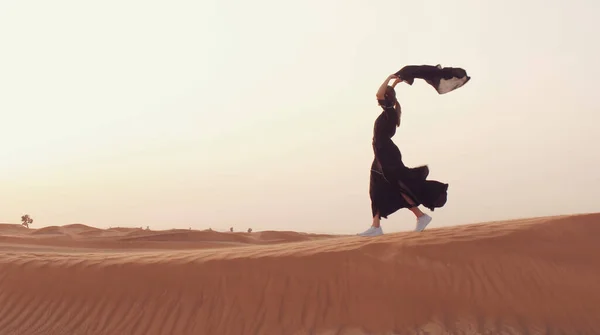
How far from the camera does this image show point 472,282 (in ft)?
17.2

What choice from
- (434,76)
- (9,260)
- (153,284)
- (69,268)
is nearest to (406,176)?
(434,76)

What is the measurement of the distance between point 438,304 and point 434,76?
10.6 feet

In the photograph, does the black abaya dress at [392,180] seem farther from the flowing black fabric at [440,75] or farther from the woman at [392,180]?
the flowing black fabric at [440,75]

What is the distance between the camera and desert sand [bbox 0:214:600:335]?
4.84m

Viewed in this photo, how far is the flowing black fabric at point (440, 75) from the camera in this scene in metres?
6.98

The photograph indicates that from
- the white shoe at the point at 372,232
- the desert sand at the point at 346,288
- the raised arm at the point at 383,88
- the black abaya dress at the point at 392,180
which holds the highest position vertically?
the raised arm at the point at 383,88

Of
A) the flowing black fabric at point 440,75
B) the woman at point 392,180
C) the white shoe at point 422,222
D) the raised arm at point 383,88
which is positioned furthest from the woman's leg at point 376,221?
the flowing black fabric at point 440,75

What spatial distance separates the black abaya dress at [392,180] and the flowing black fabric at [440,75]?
19.2 inches

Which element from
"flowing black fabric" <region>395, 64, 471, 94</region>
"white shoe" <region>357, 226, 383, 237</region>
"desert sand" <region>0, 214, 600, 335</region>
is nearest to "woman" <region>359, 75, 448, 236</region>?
"white shoe" <region>357, 226, 383, 237</region>

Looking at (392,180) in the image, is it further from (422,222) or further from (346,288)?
(346,288)

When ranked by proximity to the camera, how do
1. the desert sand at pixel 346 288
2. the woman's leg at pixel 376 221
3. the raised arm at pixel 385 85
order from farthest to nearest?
the woman's leg at pixel 376 221 < the raised arm at pixel 385 85 < the desert sand at pixel 346 288

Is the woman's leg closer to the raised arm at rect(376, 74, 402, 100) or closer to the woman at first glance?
the woman

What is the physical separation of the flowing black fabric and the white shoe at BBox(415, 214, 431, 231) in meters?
1.64

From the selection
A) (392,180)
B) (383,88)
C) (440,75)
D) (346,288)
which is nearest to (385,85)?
(383,88)
